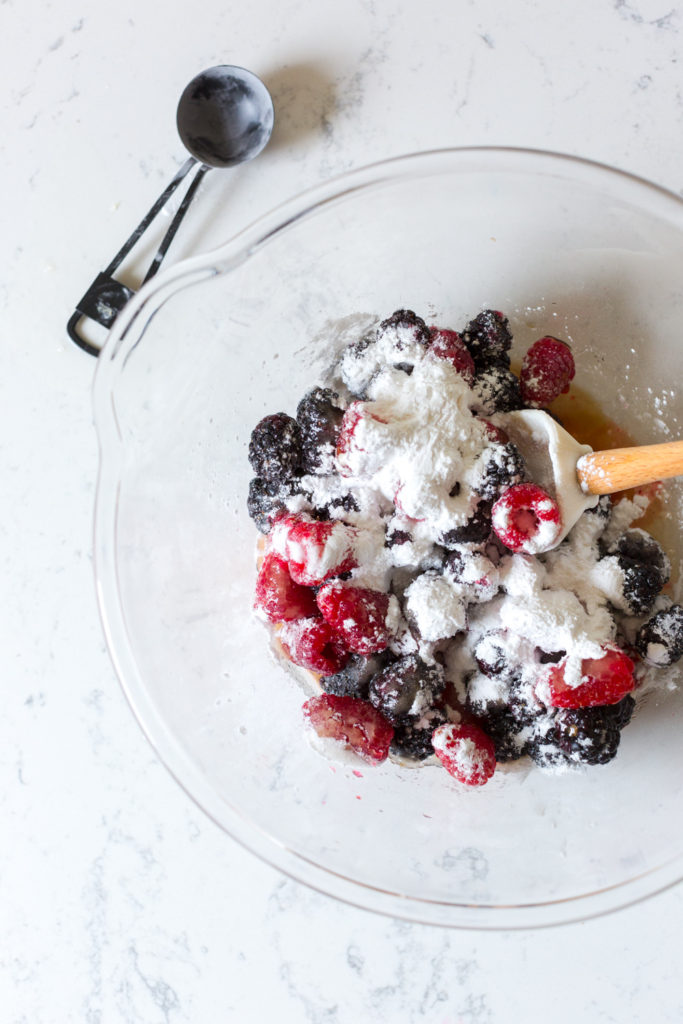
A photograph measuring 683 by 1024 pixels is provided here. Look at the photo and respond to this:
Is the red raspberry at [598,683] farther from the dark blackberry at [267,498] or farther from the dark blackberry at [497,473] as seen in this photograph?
the dark blackberry at [267,498]

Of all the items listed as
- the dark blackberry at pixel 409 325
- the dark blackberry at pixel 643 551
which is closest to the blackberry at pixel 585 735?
the dark blackberry at pixel 643 551

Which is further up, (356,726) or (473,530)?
(473,530)

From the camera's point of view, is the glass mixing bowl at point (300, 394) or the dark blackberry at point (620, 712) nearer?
the dark blackberry at point (620, 712)

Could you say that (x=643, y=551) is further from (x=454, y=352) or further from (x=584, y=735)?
(x=454, y=352)

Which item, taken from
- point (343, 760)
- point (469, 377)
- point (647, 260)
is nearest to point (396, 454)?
point (469, 377)

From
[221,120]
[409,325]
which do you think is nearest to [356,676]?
[409,325]

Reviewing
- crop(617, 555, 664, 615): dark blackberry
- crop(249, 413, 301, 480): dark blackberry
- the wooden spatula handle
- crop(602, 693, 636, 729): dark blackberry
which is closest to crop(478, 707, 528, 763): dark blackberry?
crop(602, 693, 636, 729): dark blackberry
